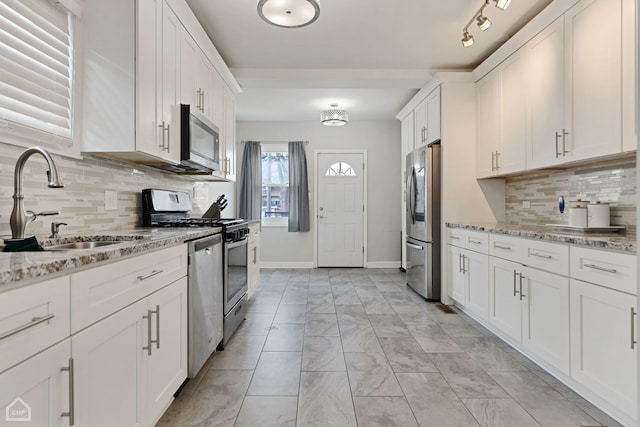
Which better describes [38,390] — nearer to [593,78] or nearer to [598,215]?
[598,215]

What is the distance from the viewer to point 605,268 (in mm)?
1595

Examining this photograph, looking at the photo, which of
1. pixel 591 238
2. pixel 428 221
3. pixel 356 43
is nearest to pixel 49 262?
pixel 591 238

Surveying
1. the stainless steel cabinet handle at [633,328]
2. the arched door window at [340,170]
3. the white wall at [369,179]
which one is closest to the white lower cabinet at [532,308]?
the stainless steel cabinet handle at [633,328]

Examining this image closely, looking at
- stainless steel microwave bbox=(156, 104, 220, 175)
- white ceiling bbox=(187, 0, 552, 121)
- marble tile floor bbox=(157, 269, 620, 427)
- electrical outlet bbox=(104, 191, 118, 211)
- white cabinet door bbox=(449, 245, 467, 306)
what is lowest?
marble tile floor bbox=(157, 269, 620, 427)

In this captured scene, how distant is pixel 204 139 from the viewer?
2672 mm

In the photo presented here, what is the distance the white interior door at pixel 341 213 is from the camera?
5.84m

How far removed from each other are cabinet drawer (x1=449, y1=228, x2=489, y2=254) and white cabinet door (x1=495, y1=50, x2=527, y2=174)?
2.13 ft

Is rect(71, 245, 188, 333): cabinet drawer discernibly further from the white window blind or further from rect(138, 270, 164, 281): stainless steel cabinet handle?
the white window blind

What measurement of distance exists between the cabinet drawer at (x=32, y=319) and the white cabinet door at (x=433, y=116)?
360cm

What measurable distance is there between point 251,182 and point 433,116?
3.15 m

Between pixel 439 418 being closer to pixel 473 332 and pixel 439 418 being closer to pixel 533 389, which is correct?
pixel 533 389

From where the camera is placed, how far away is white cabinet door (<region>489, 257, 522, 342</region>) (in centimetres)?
231

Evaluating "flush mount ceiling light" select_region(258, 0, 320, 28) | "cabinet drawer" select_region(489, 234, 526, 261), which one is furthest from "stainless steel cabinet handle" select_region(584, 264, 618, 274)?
"flush mount ceiling light" select_region(258, 0, 320, 28)

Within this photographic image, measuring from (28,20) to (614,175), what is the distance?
11.3 feet
